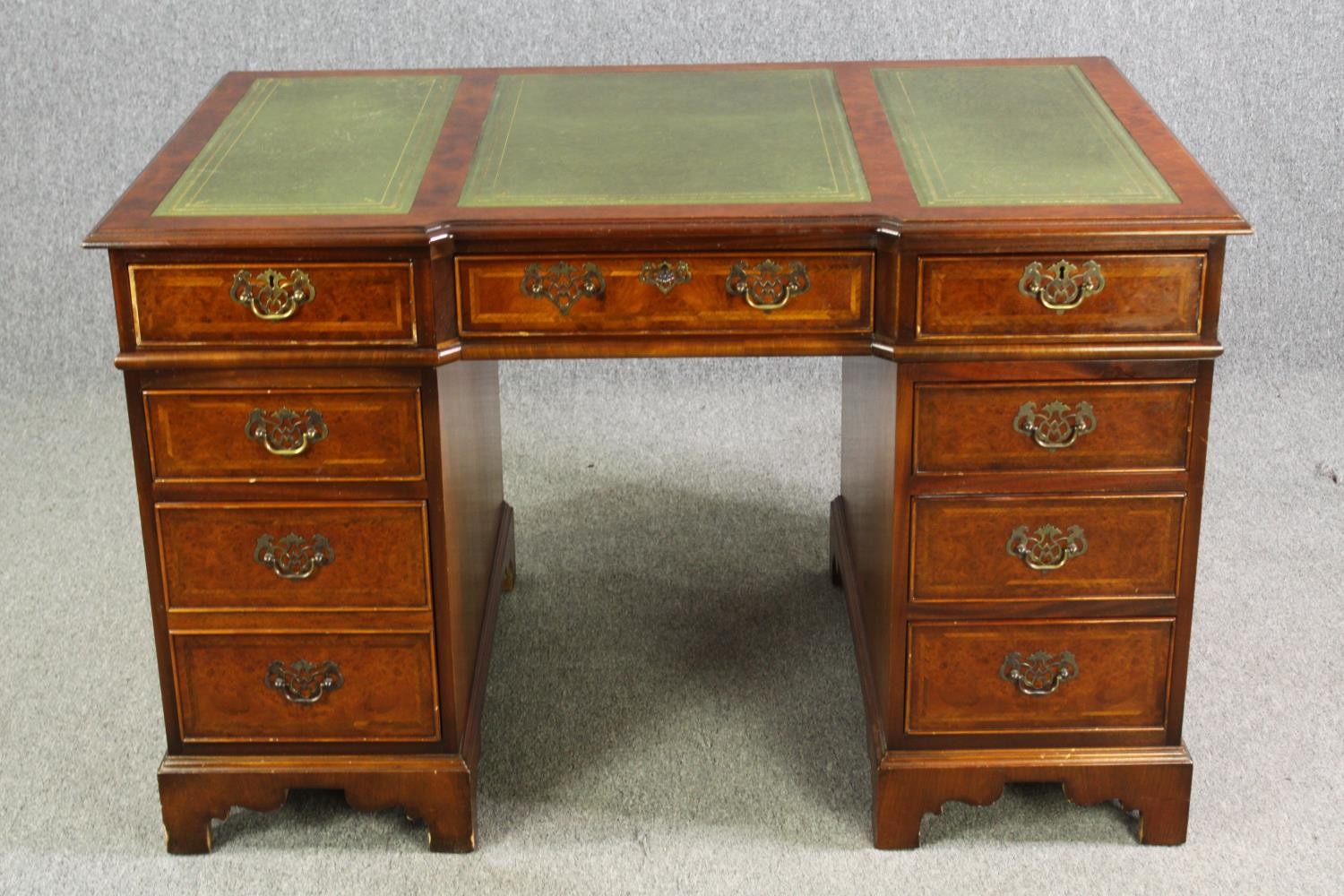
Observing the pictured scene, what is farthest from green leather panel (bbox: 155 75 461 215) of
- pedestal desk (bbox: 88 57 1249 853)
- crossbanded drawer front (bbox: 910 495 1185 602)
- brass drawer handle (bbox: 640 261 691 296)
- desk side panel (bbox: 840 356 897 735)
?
crossbanded drawer front (bbox: 910 495 1185 602)

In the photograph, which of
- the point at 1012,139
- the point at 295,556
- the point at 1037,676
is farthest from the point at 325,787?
the point at 1012,139

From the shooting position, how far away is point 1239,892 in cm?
236

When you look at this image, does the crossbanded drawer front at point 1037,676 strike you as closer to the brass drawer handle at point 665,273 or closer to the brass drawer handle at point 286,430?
the brass drawer handle at point 665,273

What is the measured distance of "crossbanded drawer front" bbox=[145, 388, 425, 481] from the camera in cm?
224

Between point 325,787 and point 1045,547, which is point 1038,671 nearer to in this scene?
point 1045,547

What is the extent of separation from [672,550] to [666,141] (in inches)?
36.0

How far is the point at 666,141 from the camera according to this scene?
2.43 meters

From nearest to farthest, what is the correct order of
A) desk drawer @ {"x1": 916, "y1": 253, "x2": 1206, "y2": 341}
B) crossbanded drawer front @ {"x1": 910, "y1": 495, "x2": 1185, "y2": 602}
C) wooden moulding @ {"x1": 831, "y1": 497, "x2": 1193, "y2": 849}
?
desk drawer @ {"x1": 916, "y1": 253, "x2": 1206, "y2": 341}, crossbanded drawer front @ {"x1": 910, "y1": 495, "x2": 1185, "y2": 602}, wooden moulding @ {"x1": 831, "y1": 497, "x2": 1193, "y2": 849}

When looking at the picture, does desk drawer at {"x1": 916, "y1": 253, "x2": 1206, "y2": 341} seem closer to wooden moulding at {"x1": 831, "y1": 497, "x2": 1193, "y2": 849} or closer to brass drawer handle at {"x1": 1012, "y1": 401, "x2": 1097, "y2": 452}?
brass drawer handle at {"x1": 1012, "y1": 401, "x2": 1097, "y2": 452}

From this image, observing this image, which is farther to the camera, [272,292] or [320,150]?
[320,150]

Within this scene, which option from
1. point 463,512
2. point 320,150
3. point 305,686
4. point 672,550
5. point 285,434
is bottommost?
point 672,550

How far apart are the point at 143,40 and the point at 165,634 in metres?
1.59

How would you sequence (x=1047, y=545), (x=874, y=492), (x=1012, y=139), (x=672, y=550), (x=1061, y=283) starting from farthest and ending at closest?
(x=672, y=550), (x=874, y=492), (x=1012, y=139), (x=1047, y=545), (x=1061, y=283)

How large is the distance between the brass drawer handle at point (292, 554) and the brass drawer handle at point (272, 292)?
27 cm
